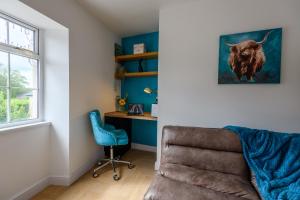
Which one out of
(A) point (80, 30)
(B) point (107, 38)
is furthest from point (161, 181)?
(B) point (107, 38)

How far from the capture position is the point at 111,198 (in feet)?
5.84

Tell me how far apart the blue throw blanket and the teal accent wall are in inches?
73.4

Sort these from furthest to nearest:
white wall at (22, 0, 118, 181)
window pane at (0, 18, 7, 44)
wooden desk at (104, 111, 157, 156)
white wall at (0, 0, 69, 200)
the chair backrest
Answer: wooden desk at (104, 111, 157, 156), the chair backrest, white wall at (22, 0, 118, 181), white wall at (0, 0, 69, 200), window pane at (0, 18, 7, 44)

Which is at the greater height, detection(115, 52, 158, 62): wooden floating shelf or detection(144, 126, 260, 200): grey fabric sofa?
detection(115, 52, 158, 62): wooden floating shelf

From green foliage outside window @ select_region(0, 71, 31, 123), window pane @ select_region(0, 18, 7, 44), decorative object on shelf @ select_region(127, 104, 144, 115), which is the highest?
window pane @ select_region(0, 18, 7, 44)

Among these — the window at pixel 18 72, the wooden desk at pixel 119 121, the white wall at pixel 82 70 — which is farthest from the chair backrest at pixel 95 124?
the window at pixel 18 72

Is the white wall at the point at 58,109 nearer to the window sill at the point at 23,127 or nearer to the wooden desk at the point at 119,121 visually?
the window sill at the point at 23,127

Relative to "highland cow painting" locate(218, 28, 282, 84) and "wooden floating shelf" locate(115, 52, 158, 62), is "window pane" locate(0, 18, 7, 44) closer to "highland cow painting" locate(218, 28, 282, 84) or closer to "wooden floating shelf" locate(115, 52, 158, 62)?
"wooden floating shelf" locate(115, 52, 158, 62)

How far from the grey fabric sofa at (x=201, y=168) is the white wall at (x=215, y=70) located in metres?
0.54

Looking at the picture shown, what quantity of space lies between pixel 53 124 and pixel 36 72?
73 cm

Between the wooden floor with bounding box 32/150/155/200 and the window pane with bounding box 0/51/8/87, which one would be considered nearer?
the window pane with bounding box 0/51/8/87

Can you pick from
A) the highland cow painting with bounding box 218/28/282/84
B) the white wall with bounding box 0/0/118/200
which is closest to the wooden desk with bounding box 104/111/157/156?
the white wall with bounding box 0/0/118/200

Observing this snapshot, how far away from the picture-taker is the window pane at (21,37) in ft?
5.61

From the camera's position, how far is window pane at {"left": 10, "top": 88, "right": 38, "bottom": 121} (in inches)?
68.3
